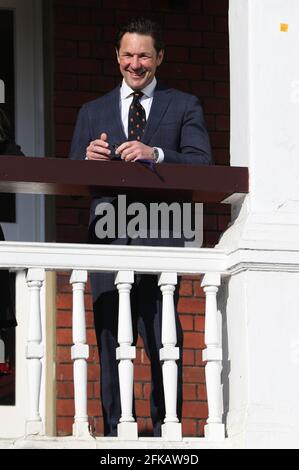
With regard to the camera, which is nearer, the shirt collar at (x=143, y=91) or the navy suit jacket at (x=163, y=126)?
the navy suit jacket at (x=163, y=126)

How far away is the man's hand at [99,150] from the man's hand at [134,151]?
2.3 inches

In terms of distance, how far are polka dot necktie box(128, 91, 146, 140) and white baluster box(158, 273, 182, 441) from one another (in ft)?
2.29

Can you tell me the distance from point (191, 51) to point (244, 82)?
7.11 feet

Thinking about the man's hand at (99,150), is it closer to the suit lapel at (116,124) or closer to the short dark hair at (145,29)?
the suit lapel at (116,124)

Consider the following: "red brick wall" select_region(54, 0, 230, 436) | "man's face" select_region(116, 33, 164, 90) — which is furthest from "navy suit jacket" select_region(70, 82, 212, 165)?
"red brick wall" select_region(54, 0, 230, 436)

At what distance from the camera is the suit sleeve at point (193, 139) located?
735 centimetres

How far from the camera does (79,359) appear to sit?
23.1 feet

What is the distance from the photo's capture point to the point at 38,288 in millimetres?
7078

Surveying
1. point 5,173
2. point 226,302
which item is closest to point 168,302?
point 226,302

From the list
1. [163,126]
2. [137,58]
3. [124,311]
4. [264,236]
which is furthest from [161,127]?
[124,311]

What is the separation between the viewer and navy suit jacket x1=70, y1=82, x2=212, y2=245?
24.2 ft

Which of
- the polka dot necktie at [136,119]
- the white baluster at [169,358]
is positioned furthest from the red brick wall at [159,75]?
the white baluster at [169,358]

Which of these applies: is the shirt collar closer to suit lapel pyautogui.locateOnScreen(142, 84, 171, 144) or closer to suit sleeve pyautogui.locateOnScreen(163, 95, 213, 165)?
suit lapel pyautogui.locateOnScreen(142, 84, 171, 144)
